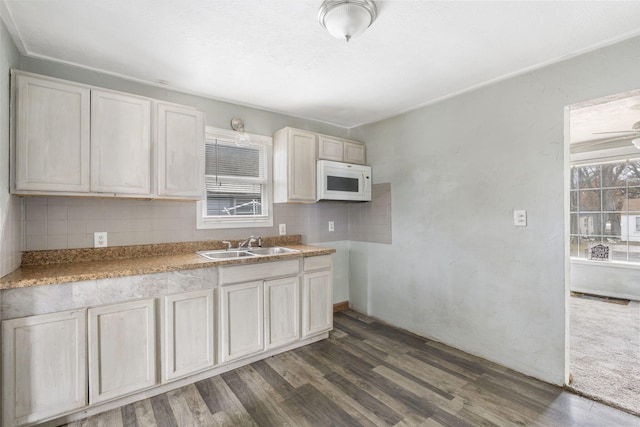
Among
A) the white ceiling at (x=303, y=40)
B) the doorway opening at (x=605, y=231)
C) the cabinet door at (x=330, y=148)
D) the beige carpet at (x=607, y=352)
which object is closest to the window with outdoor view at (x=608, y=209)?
the doorway opening at (x=605, y=231)

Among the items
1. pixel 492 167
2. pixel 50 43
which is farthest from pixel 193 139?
pixel 492 167

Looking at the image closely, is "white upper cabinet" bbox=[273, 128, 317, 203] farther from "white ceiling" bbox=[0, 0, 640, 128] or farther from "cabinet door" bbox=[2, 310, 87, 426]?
"cabinet door" bbox=[2, 310, 87, 426]

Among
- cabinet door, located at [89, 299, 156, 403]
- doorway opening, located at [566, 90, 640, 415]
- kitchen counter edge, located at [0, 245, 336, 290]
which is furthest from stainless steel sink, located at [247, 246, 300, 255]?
doorway opening, located at [566, 90, 640, 415]

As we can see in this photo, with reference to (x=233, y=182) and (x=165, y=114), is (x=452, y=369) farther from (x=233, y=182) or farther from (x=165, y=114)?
(x=165, y=114)

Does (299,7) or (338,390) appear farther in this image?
(338,390)

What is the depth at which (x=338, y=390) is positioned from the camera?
7.08 feet

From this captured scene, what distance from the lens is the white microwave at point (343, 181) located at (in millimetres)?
3250

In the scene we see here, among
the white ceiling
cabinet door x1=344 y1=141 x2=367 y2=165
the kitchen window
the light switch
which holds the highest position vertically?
the white ceiling

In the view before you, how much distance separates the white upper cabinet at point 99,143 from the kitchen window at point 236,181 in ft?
1.33

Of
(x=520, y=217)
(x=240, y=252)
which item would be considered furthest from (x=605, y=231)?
(x=240, y=252)

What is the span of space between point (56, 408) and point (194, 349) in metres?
0.79

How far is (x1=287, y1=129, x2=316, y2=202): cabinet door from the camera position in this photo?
3127 mm

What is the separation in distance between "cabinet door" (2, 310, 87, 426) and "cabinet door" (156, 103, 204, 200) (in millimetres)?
1077

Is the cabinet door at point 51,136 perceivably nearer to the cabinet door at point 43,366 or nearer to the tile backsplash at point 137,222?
the tile backsplash at point 137,222
